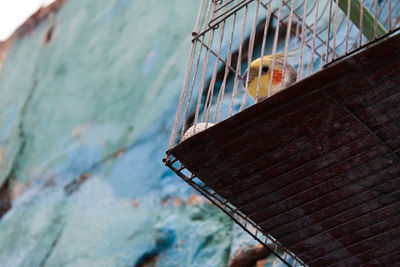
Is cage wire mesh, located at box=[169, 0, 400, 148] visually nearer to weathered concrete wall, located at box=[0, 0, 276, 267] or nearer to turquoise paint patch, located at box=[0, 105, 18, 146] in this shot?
weathered concrete wall, located at box=[0, 0, 276, 267]

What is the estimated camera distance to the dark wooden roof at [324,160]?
6.04 feet

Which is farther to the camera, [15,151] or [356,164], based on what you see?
[15,151]

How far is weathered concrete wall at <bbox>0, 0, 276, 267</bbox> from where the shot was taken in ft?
11.8

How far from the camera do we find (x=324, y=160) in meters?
2.03

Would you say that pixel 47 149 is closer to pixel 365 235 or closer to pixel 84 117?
pixel 84 117

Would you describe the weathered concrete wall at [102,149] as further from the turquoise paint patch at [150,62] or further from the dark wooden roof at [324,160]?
the dark wooden roof at [324,160]

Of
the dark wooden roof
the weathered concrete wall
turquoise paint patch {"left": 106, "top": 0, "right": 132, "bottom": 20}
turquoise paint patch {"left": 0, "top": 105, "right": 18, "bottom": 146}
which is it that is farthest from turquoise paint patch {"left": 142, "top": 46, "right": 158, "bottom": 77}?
the dark wooden roof

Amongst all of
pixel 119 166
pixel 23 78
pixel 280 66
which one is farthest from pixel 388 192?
pixel 23 78

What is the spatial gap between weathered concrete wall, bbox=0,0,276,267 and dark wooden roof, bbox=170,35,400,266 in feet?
3.03

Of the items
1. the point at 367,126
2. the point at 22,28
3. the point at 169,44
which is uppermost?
the point at 22,28

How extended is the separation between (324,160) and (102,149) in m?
2.63

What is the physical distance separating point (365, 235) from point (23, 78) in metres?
4.20

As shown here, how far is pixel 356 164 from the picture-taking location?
2.02 m

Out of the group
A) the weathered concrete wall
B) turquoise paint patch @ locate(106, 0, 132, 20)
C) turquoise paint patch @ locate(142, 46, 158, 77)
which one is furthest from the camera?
turquoise paint patch @ locate(106, 0, 132, 20)
